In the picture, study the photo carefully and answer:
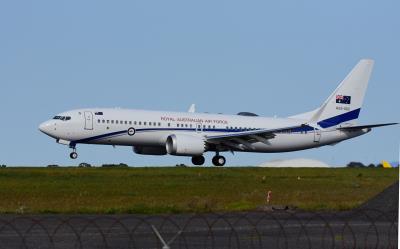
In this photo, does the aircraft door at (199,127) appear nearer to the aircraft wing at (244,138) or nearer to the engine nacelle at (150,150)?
the aircraft wing at (244,138)

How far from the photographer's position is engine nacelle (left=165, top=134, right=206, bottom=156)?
69625mm

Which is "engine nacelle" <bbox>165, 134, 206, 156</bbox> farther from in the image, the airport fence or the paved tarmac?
the airport fence

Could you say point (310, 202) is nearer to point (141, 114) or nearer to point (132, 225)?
point (132, 225)

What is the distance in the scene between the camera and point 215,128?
2884 inches

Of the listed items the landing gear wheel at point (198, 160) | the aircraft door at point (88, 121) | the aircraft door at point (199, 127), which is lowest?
the landing gear wheel at point (198, 160)

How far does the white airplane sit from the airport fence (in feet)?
110

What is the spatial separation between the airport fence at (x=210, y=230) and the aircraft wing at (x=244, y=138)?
34.7m

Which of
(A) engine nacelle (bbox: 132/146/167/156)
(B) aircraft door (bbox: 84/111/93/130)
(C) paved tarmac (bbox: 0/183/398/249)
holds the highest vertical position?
(B) aircraft door (bbox: 84/111/93/130)

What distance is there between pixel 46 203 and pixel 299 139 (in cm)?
4121

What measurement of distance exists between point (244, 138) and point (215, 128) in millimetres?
2351

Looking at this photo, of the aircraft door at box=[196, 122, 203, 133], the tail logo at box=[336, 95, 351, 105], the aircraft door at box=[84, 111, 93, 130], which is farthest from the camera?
the tail logo at box=[336, 95, 351, 105]

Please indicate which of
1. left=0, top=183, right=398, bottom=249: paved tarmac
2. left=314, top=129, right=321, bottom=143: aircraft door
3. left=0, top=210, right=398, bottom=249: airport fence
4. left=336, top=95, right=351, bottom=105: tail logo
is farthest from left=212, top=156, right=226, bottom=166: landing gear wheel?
left=0, top=210, right=398, bottom=249: airport fence

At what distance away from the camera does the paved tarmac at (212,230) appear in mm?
25078

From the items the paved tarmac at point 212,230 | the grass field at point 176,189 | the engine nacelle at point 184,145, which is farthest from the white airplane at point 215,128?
the paved tarmac at point 212,230
